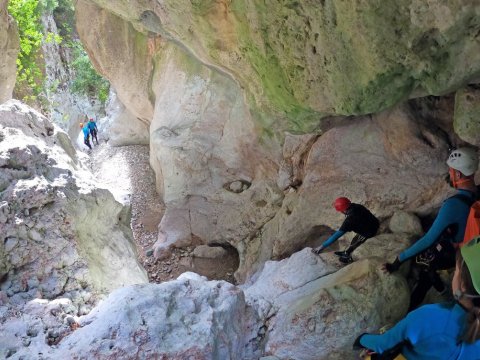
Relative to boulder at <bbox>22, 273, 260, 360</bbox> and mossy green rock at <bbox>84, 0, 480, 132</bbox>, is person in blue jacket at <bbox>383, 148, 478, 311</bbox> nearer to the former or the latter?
mossy green rock at <bbox>84, 0, 480, 132</bbox>

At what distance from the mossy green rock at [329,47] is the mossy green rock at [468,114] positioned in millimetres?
322

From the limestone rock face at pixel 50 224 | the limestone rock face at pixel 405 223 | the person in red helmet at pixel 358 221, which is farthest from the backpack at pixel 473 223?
the limestone rock face at pixel 50 224

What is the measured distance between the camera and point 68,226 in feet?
14.2

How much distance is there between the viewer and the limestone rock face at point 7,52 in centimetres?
1013

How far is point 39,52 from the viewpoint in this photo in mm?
18734

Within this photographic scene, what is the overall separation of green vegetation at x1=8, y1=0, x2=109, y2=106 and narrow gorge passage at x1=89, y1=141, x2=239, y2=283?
178 inches

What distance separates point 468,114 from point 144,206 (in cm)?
799

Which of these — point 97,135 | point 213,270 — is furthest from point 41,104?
point 213,270

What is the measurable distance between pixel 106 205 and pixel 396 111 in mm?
3809

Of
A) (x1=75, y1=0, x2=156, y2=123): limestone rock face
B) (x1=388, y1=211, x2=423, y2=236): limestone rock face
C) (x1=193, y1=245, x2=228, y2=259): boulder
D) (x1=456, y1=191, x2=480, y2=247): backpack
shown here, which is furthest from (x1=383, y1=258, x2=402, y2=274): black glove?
(x1=75, y1=0, x2=156, y2=123): limestone rock face

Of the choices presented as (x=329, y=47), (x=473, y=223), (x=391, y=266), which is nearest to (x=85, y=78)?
(x=329, y=47)

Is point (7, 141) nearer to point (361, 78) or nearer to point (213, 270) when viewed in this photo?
point (361, 78)

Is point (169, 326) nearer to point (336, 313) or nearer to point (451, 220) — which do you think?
point (336, 313)

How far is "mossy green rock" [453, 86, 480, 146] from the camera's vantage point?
3.88 meters
